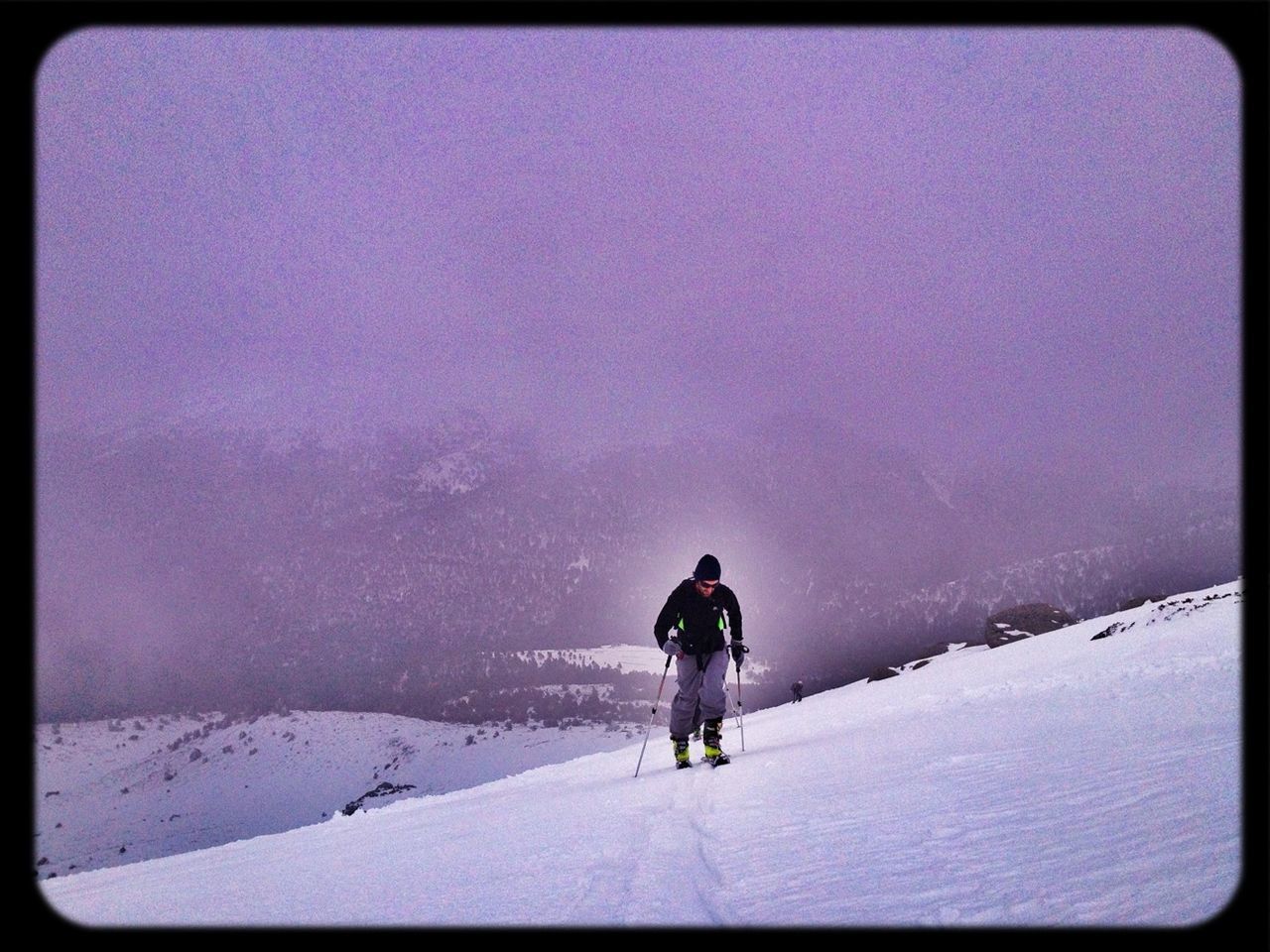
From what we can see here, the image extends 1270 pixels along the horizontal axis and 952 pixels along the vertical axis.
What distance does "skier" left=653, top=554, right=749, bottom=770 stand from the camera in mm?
9188

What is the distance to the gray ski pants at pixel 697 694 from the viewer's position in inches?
358

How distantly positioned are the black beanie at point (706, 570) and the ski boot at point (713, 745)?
5.86 feet

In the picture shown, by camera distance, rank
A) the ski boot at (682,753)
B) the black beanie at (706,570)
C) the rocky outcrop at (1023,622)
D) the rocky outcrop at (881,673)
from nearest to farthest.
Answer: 1. the ski boot at (682,753)
2. the black beanie at (706,570)
3. the rocky outcrop at (881,673)
4. the rocky outcrop at (1023,622)

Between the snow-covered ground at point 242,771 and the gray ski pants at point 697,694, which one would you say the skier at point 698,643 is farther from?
the snow-covered ground at point 242,771

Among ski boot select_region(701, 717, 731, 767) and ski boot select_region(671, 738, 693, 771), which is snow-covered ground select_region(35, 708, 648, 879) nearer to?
ski boot select_region(671, 738, 693, 771)

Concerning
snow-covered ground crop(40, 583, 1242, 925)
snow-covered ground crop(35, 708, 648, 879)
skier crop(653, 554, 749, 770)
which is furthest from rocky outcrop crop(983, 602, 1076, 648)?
snow-covered ground crop(35, 708, 648, 879)

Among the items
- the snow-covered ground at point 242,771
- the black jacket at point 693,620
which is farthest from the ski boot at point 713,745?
the snow-covered ground at point 242,771

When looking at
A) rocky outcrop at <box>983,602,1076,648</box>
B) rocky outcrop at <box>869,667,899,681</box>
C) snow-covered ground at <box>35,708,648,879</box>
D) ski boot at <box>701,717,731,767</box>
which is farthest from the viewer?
snow-covered ground at <box>35,708,648,879</box>

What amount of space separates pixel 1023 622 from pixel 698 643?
120ft

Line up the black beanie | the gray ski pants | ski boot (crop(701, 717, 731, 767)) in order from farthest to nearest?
the black beanie → the gray ski pants → ski boot (crop(701, 717, 731, 767))
